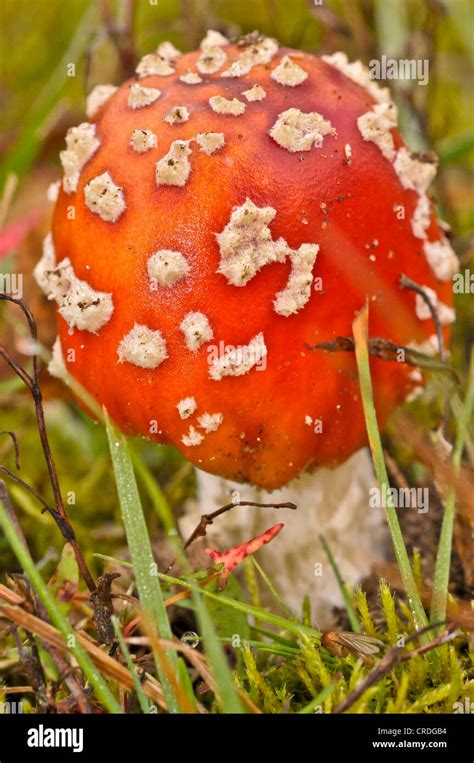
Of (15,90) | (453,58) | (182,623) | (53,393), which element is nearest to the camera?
(182,623)

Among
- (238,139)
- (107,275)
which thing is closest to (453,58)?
(238,139)

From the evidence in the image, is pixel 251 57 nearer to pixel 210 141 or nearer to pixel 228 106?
pixel 228 106

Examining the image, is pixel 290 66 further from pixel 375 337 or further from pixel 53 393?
pixel 53 393

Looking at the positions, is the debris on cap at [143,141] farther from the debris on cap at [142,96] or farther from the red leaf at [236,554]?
the red leaf at [236,554]

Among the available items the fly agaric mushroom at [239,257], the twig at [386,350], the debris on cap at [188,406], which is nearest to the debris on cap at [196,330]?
the fly agaric mushroom at [239,257]

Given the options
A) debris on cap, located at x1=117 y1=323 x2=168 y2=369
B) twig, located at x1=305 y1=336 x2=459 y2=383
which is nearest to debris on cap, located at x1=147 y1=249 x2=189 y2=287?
debris on cap, located at x1=117 y1=323 x2=168 y2=369

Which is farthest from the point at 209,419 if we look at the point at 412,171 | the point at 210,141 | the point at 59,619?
the point at 412,171
